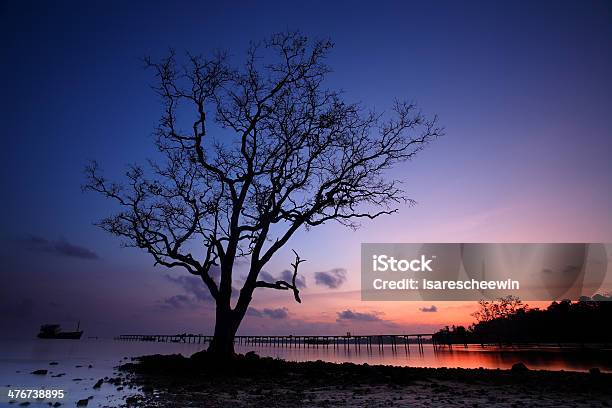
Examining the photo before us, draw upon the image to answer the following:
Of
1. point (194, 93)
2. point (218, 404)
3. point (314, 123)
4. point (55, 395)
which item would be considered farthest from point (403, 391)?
point (194, 93)

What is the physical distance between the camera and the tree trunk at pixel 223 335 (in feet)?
53.7

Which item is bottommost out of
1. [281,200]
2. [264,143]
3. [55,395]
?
[55,395]

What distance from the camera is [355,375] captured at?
13.8 meters

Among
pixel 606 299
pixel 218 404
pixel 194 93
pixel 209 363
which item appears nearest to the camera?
pixel 218 404

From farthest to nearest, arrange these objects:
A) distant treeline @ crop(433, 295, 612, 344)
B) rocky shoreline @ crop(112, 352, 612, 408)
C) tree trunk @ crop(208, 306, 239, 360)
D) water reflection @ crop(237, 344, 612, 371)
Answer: distant treeline @ crop(433, 295, 612, 344), water reflection @ crop(237, 344, 612, 371), tree trunk @ crop(208, 306, 239, 360), rocky shoreline @ crop(112, 352, 612, 408)

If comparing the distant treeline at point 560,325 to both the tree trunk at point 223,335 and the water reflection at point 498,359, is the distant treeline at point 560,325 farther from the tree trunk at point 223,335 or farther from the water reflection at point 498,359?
the tree trunk at point 223,335

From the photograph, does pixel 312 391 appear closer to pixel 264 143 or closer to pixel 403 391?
pixel 403 391

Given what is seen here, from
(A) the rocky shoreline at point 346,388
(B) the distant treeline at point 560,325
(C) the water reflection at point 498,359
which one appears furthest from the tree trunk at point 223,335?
(B) the distant treeline at point 560,325

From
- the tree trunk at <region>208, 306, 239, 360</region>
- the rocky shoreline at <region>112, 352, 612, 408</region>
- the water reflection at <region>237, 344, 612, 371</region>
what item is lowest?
the water reflection at <region>237, 344, 612, 371</region>

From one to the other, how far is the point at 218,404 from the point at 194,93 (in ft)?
45.2

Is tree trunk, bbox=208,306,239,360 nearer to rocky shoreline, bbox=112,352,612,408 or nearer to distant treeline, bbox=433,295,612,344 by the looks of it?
rocky shoreline, bbox=112,352,612,408

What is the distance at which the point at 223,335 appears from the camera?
16.6 m

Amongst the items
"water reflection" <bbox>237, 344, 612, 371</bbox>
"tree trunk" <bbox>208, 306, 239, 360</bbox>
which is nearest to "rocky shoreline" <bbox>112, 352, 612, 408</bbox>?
"tree trunk" <bbox>208, 306, 239, 360</bbox>

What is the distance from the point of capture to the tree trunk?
16.4 m
